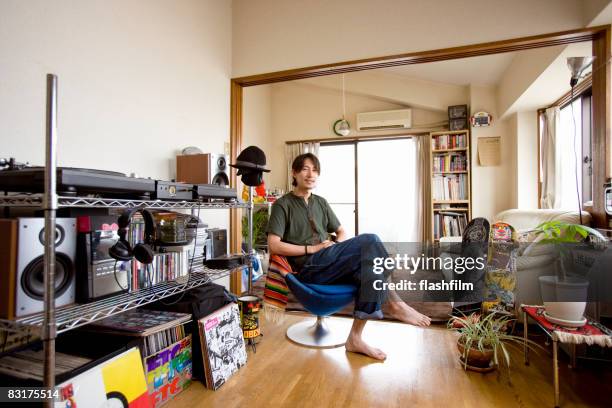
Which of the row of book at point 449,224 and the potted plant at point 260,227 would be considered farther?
the potted plant at point 260,227

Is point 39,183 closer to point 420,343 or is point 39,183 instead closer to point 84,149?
point 84,149

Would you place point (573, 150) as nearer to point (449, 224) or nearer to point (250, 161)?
point (449, 224)

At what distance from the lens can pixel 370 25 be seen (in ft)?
8.06

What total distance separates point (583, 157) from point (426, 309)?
203cm

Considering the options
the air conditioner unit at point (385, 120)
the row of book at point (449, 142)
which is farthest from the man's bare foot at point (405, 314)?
the air conditioner unit at point (385, 120)

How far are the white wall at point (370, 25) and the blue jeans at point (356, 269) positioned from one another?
1.56 meters

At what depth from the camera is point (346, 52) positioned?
2.51 m

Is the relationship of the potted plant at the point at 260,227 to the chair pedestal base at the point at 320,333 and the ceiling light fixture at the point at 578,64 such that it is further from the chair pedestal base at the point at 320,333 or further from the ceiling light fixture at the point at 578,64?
the ceiling light fixture at the point at 578,64

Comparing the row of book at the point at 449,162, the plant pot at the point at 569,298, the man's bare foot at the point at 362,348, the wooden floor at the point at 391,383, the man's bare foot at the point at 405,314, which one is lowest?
the wooden floor at the point at 391,383

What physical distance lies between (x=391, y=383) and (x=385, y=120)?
3.73 meters

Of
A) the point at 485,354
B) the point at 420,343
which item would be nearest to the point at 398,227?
the point at 420,343

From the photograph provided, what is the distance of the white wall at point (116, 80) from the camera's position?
136cm

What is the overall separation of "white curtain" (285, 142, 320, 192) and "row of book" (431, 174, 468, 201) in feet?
6.03

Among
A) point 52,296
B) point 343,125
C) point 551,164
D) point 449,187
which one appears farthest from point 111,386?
point 343,125
